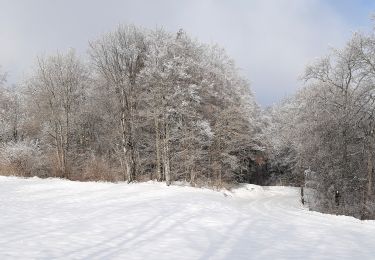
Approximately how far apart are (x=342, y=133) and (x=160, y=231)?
2037 centimetres

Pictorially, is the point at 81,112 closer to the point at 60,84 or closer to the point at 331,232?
the point at 60,84

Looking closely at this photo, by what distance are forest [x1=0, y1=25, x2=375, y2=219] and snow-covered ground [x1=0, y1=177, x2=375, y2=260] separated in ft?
33.6

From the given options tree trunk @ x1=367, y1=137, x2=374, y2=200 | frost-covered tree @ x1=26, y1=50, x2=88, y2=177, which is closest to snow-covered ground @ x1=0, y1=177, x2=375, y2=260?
tree trunk @ x1=367, y1=137, x2=374, y2=200

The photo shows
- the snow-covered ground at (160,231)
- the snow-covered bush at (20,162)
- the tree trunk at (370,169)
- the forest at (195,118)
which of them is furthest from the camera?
the snow-covered bush at (20,162)

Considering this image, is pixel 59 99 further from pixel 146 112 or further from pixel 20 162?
pixel 146 112

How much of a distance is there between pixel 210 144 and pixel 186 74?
23.8 feet

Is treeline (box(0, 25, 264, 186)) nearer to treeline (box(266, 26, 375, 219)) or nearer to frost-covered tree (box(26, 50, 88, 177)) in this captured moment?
frost-covered tree (box(26, 50, 88, 177))

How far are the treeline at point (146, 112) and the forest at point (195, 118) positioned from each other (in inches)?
4.1

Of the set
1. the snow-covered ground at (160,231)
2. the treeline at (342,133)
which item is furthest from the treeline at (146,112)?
the snow-covered ground at (160,231)

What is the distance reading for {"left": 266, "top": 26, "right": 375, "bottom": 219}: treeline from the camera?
27.2 metres

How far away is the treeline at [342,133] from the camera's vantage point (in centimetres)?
2722

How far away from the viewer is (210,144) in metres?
35.7

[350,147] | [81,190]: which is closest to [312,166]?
[350,147]

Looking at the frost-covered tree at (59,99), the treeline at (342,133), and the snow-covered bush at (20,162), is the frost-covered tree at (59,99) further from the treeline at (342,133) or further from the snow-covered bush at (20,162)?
the treeline at (342,133)
